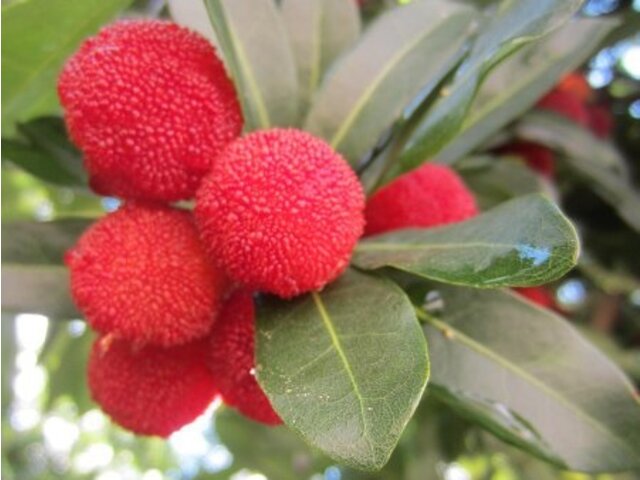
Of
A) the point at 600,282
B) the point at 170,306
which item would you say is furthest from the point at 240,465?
the point at 170,306

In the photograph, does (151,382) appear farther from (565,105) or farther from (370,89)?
(565,105)

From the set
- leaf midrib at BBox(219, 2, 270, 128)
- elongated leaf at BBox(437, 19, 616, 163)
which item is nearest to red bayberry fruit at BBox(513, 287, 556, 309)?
elongated leaf at BBox(437, 19, 616, 163)

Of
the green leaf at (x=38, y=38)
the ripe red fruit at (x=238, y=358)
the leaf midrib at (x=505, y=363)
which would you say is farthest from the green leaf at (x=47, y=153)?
the leaf midrib at (x=505, y=363)

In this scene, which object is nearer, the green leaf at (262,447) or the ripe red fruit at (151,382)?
the ripe red fruit at (151,382)

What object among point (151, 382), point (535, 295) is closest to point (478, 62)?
point (151, 382)

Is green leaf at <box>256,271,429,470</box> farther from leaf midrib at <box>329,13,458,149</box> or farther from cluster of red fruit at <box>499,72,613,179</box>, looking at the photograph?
cluster of red fruit at <box>499,72,613,179</box>

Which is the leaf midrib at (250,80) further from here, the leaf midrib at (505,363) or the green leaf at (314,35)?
the leaf midrib at (505,363)

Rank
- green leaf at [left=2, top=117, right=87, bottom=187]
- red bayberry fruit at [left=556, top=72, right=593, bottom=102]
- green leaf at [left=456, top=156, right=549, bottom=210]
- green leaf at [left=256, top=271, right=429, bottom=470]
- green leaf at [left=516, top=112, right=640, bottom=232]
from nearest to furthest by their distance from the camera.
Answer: green leaf at [left=256, top=271, right=429, bottom=470], green leaf at [left=2, top=117, right=87, bottom=187], green leaf at [left=456, top=156, right=549, bottom=210], green leaf at [left=516, top=112, right=640, bottom=232], red bayberry fruit at [left=556, top=72, right=593, bottom=102]
